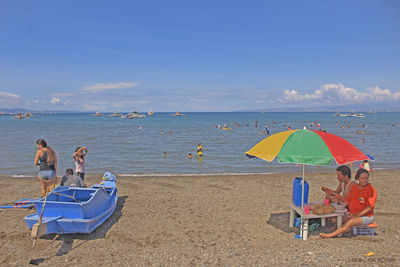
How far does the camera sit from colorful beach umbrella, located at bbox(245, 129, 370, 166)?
4.78 m

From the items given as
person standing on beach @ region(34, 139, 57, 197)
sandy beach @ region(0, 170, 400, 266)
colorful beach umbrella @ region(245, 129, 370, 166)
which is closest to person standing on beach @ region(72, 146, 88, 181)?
person standing on beach @ region(34, 139, 57, 197)

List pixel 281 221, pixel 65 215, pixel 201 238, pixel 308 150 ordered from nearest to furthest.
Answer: pixel 308 150, pixel 65 215, pixel 201 238, pixel 281 221

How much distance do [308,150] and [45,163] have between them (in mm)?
6663

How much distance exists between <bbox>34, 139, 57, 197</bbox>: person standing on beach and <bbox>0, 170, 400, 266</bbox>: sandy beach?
45.6 inches

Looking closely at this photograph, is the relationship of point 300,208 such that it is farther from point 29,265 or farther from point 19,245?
point 19,245

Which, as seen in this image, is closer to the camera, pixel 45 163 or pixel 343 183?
pixel 343 183

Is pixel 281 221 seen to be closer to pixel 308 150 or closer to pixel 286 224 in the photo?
pixel 286 224

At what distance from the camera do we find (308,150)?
4.92 m

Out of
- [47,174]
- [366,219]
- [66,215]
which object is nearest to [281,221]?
[366,219]

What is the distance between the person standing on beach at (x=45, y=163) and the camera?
24.1 ft

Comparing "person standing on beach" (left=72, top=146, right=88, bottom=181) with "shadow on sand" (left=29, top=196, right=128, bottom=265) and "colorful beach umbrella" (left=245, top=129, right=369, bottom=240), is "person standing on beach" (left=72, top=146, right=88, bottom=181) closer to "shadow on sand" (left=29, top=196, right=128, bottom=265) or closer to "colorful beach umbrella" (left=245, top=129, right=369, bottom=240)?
"shadow on sand" (left=29, top=196, right=128, bottom=265)

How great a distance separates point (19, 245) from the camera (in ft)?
19.0

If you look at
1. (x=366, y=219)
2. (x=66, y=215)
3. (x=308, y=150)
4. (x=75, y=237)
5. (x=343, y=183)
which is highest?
(x=308, y=150)

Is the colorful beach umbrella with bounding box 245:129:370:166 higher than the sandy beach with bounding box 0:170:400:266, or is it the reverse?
the colorful beach umbrella with bounding box 245:129:370:166
